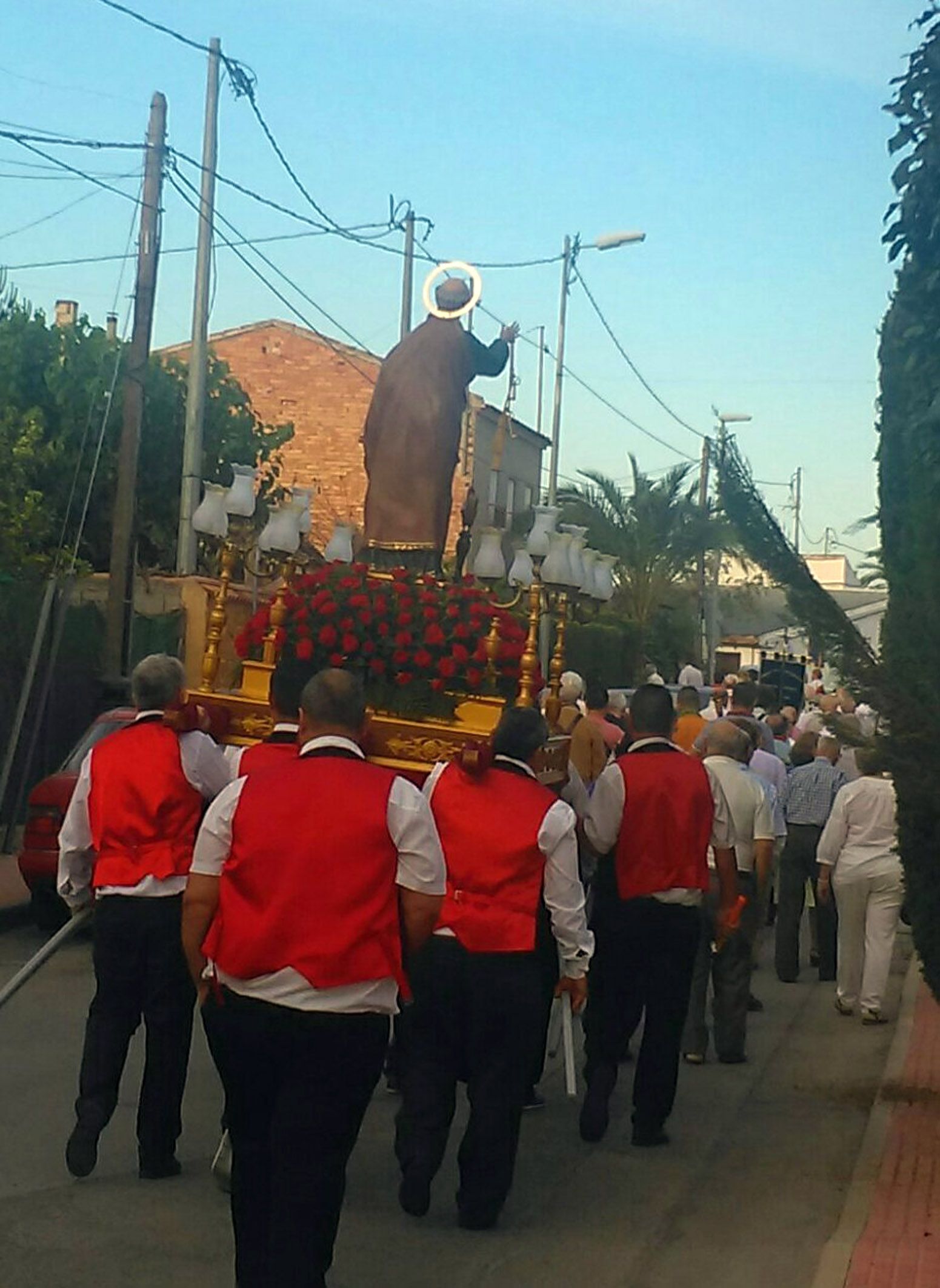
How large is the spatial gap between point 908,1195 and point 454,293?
237 inches

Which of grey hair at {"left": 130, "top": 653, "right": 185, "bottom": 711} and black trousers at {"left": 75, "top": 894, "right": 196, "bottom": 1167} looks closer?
black trousers at {"left": 75, "top": 894, "right": 196, "bottom": 1167}

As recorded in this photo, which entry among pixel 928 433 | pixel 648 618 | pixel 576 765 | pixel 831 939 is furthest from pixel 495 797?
pixel 648 618

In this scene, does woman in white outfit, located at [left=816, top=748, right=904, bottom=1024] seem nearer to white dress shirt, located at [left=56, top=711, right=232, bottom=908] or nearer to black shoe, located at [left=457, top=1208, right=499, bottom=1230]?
black shoe, located at [left=457, top=1208, right=499, bottom=1230]

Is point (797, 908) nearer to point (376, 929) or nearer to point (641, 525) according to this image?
point (376, 929)

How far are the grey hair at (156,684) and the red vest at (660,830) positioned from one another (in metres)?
2.10

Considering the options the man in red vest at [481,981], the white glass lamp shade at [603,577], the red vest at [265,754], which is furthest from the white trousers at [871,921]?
the red vest at [265,754]

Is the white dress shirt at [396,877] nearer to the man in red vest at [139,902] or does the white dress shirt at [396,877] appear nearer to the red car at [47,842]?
the man in red vest at [139,902]

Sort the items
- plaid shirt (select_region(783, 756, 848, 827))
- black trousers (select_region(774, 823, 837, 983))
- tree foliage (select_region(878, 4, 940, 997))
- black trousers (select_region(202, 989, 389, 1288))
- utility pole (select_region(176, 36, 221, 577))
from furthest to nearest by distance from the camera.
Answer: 1. utility pole (select_region(176, 36, 221, 577))
2. black trousers (select_region(774, 823, 837, 983))
3. plaid shirt (select_region(783, 756, 848, 827))
4. tree foliage (select_region(878, 4, 940, 997))
5. black trousers (select_region(202, 989, 389, 1288))

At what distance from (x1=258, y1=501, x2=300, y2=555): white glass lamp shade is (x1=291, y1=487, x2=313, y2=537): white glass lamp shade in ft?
0.11

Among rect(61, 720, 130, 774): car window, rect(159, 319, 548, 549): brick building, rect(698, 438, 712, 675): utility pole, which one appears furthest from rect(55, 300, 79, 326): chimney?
rect(61, 720, 130, 774): car window

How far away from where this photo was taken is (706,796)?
8.07 metres

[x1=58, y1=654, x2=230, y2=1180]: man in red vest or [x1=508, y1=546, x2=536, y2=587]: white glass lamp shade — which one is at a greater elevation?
[x1=508, y1=546, x2=536, y2=587]: white glass lamp shade

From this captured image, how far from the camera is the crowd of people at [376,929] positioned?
15.5 ft

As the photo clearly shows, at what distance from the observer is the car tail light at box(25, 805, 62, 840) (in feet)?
43.7
